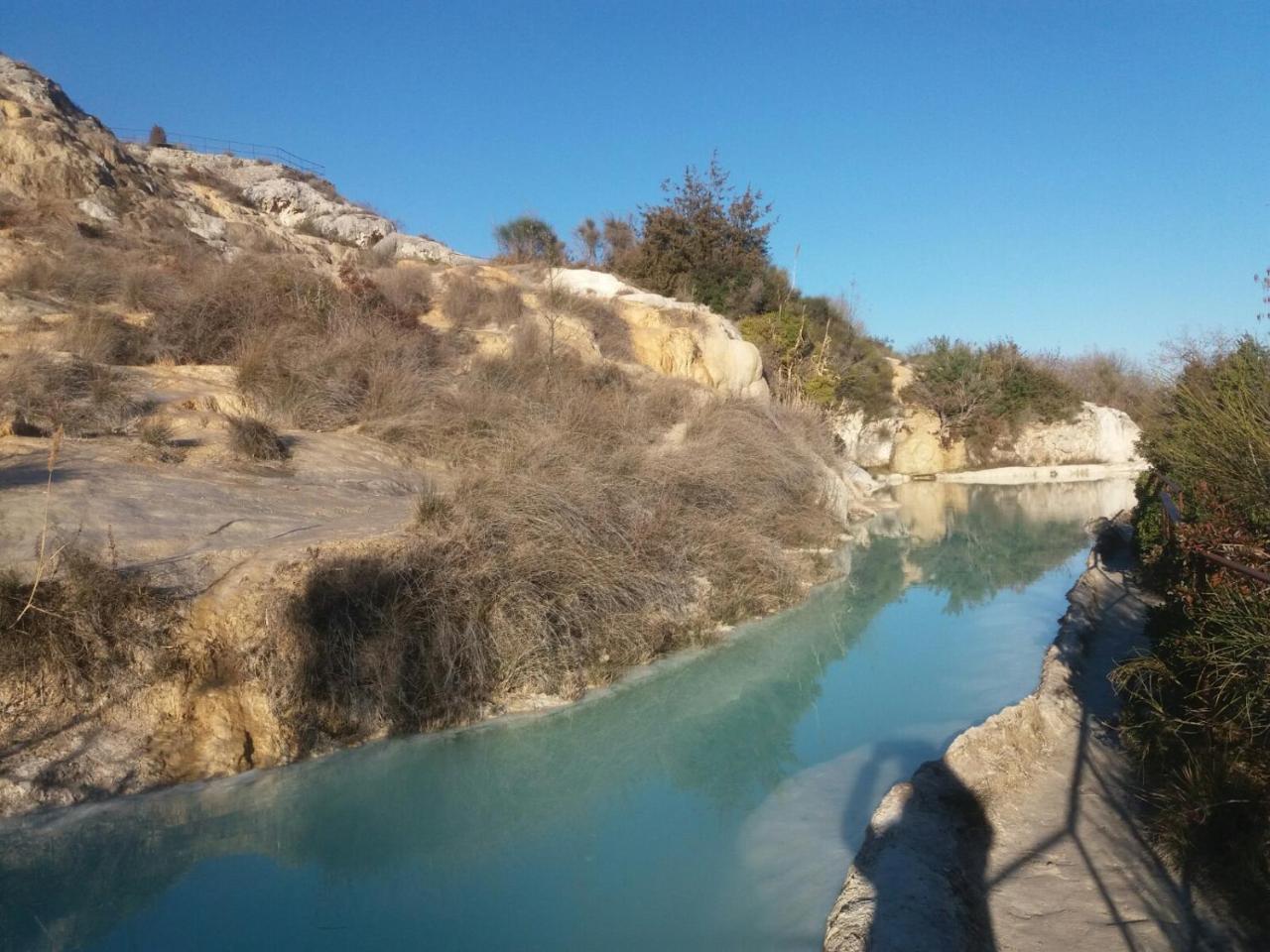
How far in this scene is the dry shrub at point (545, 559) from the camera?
26.2ft

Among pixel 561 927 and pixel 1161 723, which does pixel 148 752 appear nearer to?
pixel 561 927

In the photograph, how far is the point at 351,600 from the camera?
26.5 ft

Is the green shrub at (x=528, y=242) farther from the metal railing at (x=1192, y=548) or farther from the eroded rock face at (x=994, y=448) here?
the metal railing at (x=1192, y=548)

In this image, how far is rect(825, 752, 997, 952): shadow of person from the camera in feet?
14.9

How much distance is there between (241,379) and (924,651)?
10.7m

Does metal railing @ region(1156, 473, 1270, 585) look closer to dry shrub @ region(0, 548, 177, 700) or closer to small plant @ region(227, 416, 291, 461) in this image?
dry shrub @ region(0, 548, 177, 700)

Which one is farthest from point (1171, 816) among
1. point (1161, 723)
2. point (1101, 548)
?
point (1101, 548)

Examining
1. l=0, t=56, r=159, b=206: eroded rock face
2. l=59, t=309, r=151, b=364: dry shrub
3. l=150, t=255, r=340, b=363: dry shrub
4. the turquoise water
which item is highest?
l=0, t=56, r=159, b=206: eroded rock face

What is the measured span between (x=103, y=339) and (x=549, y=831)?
36.9 ft

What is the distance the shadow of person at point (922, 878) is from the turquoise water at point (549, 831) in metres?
0.37

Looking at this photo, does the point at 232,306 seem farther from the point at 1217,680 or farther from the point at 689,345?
the point at 1217,680

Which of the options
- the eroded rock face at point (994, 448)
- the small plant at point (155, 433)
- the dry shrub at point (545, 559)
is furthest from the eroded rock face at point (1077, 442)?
the small plant at point (155, 433)

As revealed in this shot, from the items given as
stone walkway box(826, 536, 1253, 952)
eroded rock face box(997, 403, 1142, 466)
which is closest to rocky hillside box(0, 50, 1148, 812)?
stone walkway box(826, 536, 1253, 952)

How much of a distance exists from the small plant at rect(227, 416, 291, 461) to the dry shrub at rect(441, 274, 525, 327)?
9.10 meters
